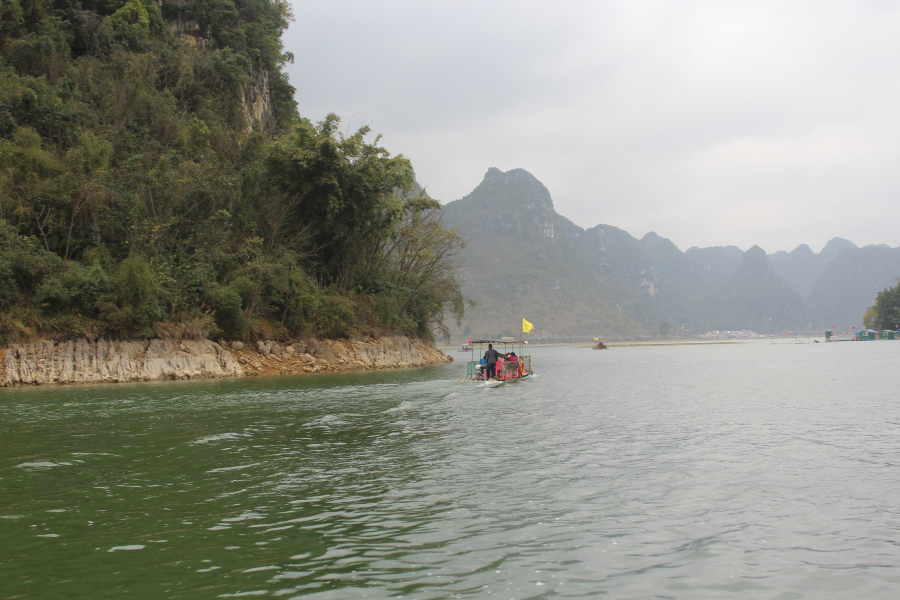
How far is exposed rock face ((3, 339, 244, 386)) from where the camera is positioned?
77.1ft

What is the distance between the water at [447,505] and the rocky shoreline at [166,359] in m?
9.32

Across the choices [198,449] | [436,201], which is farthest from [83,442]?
[436,201]

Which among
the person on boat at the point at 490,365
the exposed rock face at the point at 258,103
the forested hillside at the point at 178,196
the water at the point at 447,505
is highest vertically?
the exposed rock face at the point at 258,103

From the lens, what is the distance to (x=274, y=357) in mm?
32562

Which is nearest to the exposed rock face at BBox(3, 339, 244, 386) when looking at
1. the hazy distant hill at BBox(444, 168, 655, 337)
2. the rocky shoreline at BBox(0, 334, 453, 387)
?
the rocky shoreline at BBox(0, 334, 453, 387)

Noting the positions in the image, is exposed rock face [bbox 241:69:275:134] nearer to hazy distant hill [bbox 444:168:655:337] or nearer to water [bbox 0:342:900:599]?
water [bbox 0:342:900:599]

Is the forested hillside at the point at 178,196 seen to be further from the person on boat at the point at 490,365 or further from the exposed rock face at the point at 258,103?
the person on boat at the point at 490,365

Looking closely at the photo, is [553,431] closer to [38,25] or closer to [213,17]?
[38,25]

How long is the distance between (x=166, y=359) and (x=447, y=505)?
2453 cm

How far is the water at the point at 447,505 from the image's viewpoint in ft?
16.8

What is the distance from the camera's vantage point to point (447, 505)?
7.41m

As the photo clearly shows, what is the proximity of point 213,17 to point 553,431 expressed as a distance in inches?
1876

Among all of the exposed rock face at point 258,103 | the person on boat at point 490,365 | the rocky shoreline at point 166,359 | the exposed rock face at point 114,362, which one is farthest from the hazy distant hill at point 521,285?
the person on boat at point 490,365

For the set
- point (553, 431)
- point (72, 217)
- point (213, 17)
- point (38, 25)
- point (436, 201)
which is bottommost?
point (553, 431)
